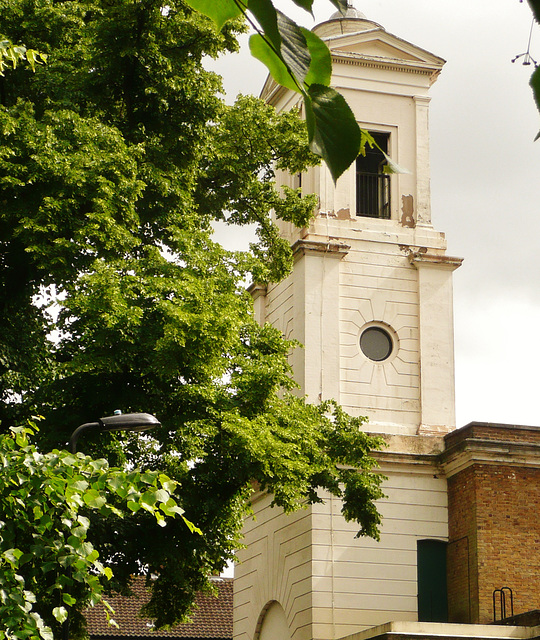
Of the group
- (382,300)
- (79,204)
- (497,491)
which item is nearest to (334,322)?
(382,300)

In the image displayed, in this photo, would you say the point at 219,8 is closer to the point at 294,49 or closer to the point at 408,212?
the point at 294,49

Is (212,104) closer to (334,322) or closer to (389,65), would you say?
(334,322)

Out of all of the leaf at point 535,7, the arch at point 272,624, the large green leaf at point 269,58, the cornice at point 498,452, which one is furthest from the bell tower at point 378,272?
the leaf at point 535,7

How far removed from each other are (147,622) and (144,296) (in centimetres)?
2538

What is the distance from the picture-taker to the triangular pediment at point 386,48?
25.5 metres

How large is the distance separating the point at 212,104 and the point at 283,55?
1488cm

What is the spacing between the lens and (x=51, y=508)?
7227mm

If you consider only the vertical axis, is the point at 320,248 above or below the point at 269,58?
above

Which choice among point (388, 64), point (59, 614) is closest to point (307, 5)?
point (59, 614)

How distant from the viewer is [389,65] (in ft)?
84.3

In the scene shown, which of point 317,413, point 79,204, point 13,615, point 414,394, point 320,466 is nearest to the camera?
point 13,615

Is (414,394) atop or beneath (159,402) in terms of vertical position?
atop

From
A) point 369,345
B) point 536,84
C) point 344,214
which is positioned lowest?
point 536,84

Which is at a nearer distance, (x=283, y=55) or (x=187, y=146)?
(x=283, y=55)
